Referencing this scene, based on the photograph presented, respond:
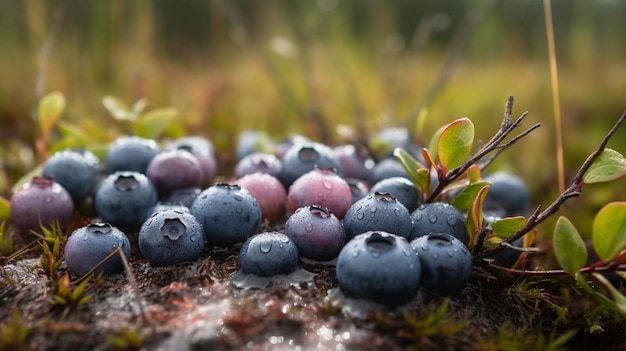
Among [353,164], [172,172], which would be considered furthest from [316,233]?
[353,164]

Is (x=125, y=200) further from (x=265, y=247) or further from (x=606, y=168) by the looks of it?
(x=606, y=168)

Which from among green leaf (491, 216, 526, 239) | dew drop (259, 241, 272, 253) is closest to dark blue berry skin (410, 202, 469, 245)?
green leaf (491, 216, 526, 239)

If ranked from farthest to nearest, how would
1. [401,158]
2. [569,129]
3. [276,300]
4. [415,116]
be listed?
[569,129]
[415,116]
[401,158]
[276,300]

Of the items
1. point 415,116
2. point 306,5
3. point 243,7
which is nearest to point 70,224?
point 415,116

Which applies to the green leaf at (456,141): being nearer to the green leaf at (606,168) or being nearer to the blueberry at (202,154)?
the green leaf at (606,168)

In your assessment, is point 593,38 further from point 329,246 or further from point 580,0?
point 329,246

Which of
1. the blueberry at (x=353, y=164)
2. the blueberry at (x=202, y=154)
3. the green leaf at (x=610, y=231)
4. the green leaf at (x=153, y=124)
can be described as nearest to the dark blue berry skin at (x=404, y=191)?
the blueberry at (x=353, y=164)

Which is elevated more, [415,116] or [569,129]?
[415,116]
